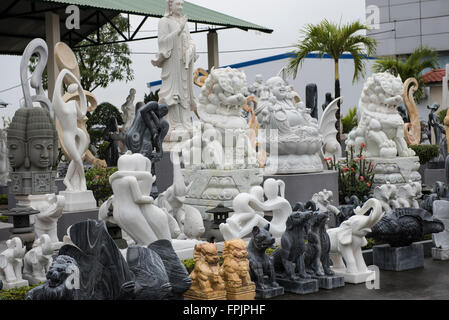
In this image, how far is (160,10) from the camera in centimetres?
1762

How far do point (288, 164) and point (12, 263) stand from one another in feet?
15.3

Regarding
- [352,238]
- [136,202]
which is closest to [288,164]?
[352,238]

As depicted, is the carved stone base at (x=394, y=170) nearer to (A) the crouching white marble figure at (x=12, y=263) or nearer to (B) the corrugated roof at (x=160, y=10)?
(A) the crouching white marble figure at (x=12, y=263)

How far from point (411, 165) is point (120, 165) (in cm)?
678

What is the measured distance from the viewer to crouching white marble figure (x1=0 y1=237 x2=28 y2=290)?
5480 millimetres

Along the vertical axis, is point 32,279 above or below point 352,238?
below

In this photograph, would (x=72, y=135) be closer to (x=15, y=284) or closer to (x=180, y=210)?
(x=180, y=210)

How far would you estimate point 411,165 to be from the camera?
10.8 m

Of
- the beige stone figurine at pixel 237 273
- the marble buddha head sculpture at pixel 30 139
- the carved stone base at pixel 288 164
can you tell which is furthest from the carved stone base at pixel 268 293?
the carved stone base at pixel 288 164

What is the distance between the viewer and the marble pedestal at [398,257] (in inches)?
257

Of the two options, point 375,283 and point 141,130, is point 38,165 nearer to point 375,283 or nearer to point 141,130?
point 141,130

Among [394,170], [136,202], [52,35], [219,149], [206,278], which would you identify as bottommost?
[206,278]

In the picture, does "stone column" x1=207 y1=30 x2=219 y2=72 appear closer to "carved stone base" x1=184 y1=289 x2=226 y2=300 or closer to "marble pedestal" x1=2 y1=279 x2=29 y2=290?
"marble pedestal" x1=2 y1=279 x2=29 y2=290
